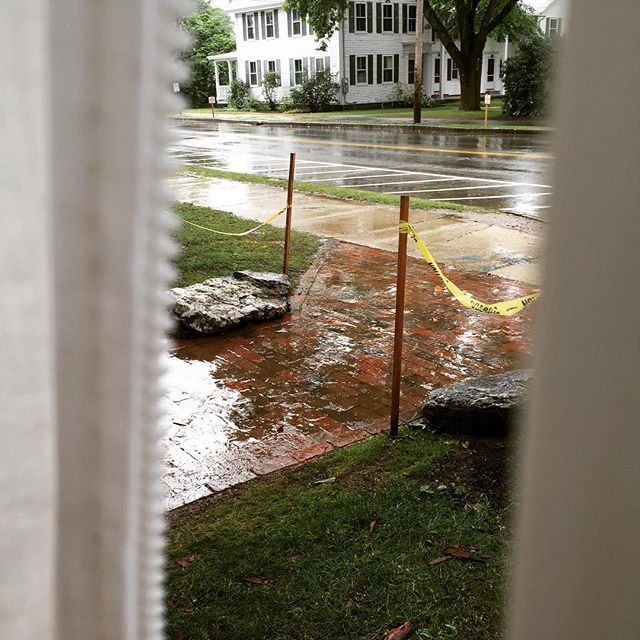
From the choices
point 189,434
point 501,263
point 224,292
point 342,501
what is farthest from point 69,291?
point 501,263

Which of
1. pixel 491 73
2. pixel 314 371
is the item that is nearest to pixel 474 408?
pixel 314 371

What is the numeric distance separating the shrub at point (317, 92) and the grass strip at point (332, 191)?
2045cm

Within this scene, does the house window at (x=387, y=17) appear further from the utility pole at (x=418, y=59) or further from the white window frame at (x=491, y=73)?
the utility pole at (x=418, y=59)

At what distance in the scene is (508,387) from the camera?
4242 millimetres

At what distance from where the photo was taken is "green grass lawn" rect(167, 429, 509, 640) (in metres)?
2.71

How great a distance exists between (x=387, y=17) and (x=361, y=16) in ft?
5.44

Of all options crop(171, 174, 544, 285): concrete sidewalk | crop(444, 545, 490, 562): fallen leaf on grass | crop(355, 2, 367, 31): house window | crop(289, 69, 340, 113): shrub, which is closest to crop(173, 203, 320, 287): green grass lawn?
crop(171, 174, 544, 285): concrete sidewalk

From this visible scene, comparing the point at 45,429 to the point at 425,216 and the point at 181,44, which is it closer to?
the point at 181,44

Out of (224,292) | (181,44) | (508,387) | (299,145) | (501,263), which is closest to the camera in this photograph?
(181,44)

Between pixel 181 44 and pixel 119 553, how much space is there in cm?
50

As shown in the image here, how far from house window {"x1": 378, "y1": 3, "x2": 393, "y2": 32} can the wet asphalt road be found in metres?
13.4

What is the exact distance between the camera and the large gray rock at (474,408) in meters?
4.06

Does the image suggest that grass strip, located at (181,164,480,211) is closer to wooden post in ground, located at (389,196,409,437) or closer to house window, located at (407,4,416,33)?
wooden post in ground, located at (389,196,409,437)

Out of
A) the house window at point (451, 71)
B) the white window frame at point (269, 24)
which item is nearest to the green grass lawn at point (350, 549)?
the white window frame at point (269, 24)
